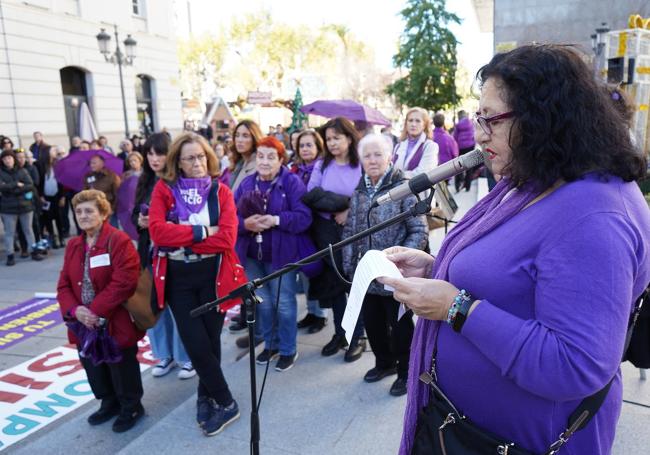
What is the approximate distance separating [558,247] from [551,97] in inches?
14.2

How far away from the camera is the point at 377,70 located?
56.3 m

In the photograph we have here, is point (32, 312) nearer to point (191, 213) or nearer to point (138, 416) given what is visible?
point (138, 416)

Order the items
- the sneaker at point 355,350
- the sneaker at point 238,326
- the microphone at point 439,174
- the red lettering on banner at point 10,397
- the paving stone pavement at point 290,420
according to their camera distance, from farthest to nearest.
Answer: the sneaker at point 238,326 < the sneaker at point 355,350 < the red lettering on banner at point 10,397 < the paving stone pavement at point 290,420 < the microphone at point 439,174

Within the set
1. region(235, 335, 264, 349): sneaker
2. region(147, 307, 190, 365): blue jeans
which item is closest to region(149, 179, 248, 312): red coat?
region(147, 307, 190, 365): blue jeans

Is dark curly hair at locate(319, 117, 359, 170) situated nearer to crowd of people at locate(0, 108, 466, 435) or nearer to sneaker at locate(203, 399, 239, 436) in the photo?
crowd of people at locate(0, 108, 466, 435)

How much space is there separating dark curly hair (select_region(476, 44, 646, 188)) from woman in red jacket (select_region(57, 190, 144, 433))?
270 cm

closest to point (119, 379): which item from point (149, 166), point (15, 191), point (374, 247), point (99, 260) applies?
point (99, 260)

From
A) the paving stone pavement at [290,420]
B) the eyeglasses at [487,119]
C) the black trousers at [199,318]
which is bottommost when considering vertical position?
the paving stone pavement at [290,420]

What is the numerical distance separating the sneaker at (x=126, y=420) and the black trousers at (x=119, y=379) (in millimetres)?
30

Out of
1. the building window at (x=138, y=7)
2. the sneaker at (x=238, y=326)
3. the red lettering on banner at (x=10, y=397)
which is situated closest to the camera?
the red lettering on banner at (x=10, y=397)

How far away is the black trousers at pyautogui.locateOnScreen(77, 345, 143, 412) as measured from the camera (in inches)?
132

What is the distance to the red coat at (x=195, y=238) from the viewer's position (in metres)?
3.22

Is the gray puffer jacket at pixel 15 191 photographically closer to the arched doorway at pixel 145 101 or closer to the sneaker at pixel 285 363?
the sneaker at pixel 285 363

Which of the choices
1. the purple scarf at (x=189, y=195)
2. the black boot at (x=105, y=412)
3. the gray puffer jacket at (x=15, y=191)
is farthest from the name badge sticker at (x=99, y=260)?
the gray puffer jacket at (x=15, y=191)
